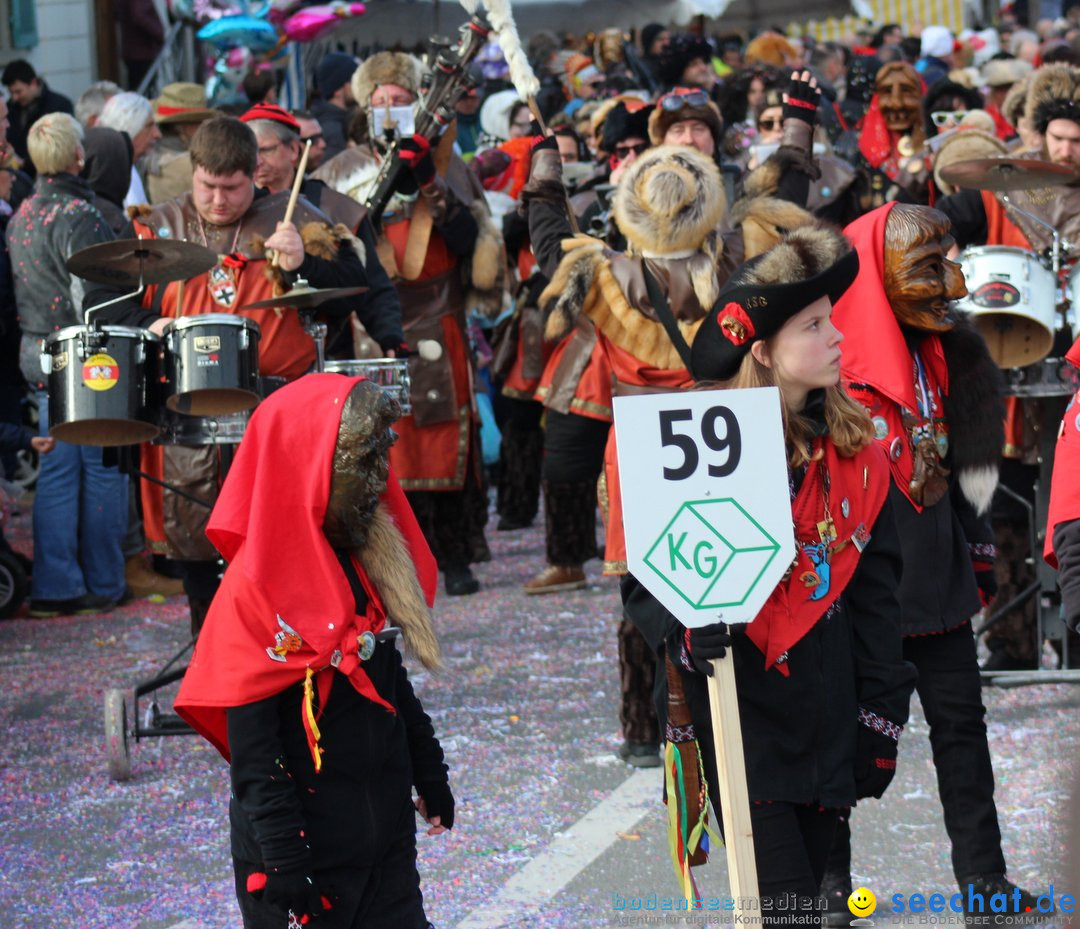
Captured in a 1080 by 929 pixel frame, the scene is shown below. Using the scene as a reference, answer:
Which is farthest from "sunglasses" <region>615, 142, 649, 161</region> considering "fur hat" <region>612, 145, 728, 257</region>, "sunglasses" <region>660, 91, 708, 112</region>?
"fur hat" <region>612, 145, 728, 257</region>

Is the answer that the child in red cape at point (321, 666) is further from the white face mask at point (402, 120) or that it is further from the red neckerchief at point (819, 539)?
the white face mask at point (402, 120)

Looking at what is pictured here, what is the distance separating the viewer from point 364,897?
11.5 feet

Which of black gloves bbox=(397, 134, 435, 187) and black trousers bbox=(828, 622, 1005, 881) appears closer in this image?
black trousers bbox=(828, 622, 1005, 881)

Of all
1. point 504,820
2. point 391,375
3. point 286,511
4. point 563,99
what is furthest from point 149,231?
point 563,99

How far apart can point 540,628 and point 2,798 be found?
2.90 m

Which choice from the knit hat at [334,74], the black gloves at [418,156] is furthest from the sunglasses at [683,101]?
the knit hat at [334,74]

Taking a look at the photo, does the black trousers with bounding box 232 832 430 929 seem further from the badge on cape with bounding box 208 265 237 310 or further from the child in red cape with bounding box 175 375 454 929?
the badge on cape with bounding box 208 265 237 310

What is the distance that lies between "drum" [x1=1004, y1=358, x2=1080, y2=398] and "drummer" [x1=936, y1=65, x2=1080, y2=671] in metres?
0.10

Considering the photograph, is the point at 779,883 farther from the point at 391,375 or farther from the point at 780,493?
the point at 391,375

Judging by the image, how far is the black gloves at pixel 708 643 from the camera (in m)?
3.14

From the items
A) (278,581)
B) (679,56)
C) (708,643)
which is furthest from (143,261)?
(679,56)

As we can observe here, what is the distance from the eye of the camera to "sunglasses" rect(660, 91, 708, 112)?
7281 mm

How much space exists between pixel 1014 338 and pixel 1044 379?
20cm

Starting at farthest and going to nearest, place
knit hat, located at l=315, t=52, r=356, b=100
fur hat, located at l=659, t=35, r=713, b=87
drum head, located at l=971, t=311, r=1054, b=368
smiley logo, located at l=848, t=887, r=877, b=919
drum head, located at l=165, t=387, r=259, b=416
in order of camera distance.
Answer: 1. knit hat, located at l=315, t=52, r=356, b=100
2. fur hat, located at l=659, t=35, r=713, b=87
3. drum head, located at l=971, t=311, r=1054, b=368
4. drum head, located at l=165, t=387, r=259, b=416
5. smiley logo, located at l=848, t=887, r=877, b=919
